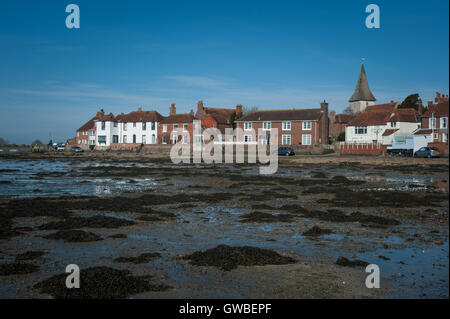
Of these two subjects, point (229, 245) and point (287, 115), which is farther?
point (287, 115)

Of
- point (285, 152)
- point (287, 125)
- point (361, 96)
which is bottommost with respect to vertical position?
point (285, 152)

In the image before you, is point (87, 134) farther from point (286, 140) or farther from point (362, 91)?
point (362, 91)

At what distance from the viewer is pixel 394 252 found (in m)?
9.91

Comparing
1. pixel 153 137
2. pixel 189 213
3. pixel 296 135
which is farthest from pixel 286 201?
pixel 153 137

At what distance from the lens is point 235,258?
9.61 m

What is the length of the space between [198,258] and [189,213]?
23.2ft

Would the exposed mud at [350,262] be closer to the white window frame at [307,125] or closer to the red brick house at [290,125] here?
the red brick house at [290,125]

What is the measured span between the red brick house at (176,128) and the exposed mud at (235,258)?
89366mm

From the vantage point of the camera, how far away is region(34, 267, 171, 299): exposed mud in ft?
23.8

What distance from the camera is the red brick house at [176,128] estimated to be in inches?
3937

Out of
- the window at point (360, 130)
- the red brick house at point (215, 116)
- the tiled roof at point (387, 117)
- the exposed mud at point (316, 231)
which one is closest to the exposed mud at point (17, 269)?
the exposed mud at point (316, 231)

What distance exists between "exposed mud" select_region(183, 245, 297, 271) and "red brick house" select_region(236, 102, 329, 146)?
7728cm

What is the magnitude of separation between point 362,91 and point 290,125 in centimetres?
7157

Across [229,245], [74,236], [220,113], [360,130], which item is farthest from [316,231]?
[220,113]
